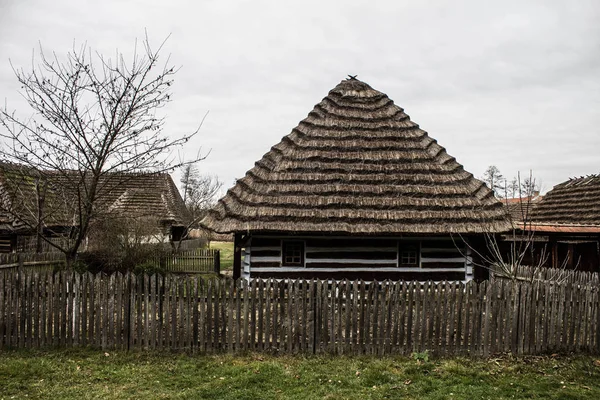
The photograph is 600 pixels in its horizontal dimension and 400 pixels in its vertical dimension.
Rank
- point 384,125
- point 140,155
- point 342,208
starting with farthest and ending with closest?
point 384,125, point 342,208, point 140,155

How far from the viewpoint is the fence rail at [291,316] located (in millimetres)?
7316

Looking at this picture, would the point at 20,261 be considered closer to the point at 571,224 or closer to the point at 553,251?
the point at 571,224

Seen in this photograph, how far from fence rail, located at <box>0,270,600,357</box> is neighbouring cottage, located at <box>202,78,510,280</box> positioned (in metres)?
3.45

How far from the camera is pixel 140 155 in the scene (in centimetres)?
895

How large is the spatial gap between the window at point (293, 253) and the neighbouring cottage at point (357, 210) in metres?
0.03

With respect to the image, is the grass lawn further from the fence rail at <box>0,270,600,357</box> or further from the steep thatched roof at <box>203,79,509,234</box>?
the steep thatched roof at <box>203,79,509,234</box>

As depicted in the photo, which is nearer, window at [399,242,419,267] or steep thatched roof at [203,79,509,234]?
steep thatched roof at [203,79,509,234]

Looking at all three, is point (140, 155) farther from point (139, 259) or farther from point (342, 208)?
point (139, 259)

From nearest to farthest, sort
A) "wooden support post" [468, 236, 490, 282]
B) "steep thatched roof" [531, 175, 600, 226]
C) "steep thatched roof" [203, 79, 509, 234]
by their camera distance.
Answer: "steep thatched roof" [203, 79, 509, 234], "wooden support post" [468, 236, 490, 282], "steep thatched roof" [531, 175, 600, 226]

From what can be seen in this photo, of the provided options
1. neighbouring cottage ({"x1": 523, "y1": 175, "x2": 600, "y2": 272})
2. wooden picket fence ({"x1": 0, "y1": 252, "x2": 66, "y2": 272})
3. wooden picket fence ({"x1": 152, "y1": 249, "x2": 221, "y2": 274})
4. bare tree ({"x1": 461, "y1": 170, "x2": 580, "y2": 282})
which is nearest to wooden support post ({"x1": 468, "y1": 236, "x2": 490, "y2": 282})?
bare tree ({"x1": 461, "y1": 170, "x2": 580, "y2": 282})

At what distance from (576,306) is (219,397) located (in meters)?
6.50

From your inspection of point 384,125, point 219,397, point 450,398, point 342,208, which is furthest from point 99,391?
point 384,125

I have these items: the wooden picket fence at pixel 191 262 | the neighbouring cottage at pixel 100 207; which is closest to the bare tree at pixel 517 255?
the neighbouring cottage at pixel 100 207

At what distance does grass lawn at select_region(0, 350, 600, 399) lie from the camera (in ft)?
18.7
